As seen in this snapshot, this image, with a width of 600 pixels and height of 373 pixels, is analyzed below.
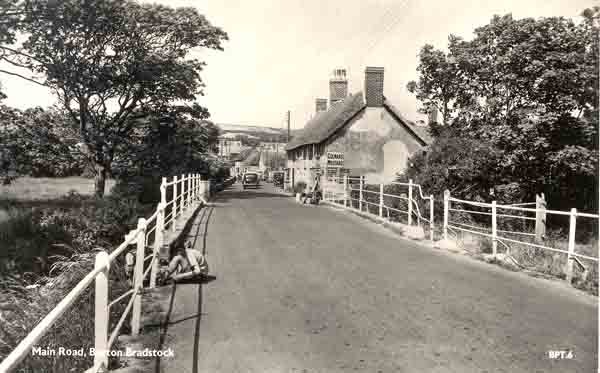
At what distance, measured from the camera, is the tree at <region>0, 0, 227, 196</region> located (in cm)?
2153

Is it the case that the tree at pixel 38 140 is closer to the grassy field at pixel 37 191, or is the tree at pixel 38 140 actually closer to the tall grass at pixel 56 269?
the grassy field at pixel 37 191

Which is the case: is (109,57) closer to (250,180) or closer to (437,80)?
(437,80)

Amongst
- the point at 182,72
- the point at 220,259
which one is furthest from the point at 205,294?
the point at 182,72

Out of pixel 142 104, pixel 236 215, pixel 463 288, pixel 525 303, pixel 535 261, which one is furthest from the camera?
pixel 142 104

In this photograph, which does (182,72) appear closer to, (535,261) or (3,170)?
(3,170)

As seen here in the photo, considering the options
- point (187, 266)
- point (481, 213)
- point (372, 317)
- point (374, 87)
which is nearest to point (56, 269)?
point (187, 266)

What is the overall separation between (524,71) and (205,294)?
1545 cm

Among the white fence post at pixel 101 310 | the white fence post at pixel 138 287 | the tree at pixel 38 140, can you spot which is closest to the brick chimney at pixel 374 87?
the tree at pixel 38 140

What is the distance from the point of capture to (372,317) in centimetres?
566

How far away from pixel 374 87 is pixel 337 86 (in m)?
11.4

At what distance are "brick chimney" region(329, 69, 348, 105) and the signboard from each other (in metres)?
11.9

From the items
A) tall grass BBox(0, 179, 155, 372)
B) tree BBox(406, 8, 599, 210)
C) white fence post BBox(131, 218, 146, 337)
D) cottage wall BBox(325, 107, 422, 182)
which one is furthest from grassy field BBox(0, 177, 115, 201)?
white fence post BBox(131, 218, 146, 337)

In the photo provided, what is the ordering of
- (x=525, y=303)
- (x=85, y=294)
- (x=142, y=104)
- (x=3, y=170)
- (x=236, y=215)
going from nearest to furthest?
1. (x=85, y=294)
2. (x=525, y=303)
3. (x=236, y=215)
4. (x=3, y=170)
5. (x=142, y=104)

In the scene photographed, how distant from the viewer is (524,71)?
1761 centimetres
